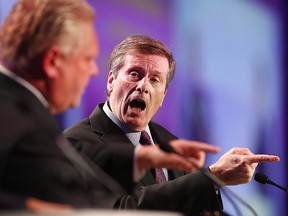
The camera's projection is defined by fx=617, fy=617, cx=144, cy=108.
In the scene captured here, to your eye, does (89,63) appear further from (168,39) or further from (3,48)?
(168,39)

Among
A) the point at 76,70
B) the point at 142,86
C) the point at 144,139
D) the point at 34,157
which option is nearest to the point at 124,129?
the point at 144,139

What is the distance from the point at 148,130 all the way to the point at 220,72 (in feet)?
4.13

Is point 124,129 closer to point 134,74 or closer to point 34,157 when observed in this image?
point 134,74

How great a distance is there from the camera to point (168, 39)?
3502 mm

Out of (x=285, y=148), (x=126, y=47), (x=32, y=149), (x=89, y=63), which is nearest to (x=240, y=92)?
(x=285, y=148)

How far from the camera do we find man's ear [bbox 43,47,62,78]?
56.7 inches

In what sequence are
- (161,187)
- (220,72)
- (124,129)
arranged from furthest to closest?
(220,72) < (124,129) < (161,187)

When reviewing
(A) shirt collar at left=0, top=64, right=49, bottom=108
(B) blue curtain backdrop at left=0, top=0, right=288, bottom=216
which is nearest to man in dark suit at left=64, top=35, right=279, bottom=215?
(B) blue curtain backdrop at left=0, top=0, right=288, bottom=216

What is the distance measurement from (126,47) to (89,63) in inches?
43.8

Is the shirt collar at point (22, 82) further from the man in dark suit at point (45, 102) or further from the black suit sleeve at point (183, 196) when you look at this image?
the black suit sleeve at point (183, 196)

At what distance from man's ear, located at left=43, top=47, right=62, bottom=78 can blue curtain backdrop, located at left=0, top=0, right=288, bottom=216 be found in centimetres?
153

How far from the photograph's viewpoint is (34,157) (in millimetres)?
1285

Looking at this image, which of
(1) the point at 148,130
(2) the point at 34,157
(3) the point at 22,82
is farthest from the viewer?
(1) the point at 148,130

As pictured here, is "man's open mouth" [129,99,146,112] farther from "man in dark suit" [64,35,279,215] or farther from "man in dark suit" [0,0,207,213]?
"man in dark suit" [0,0,207,213]
